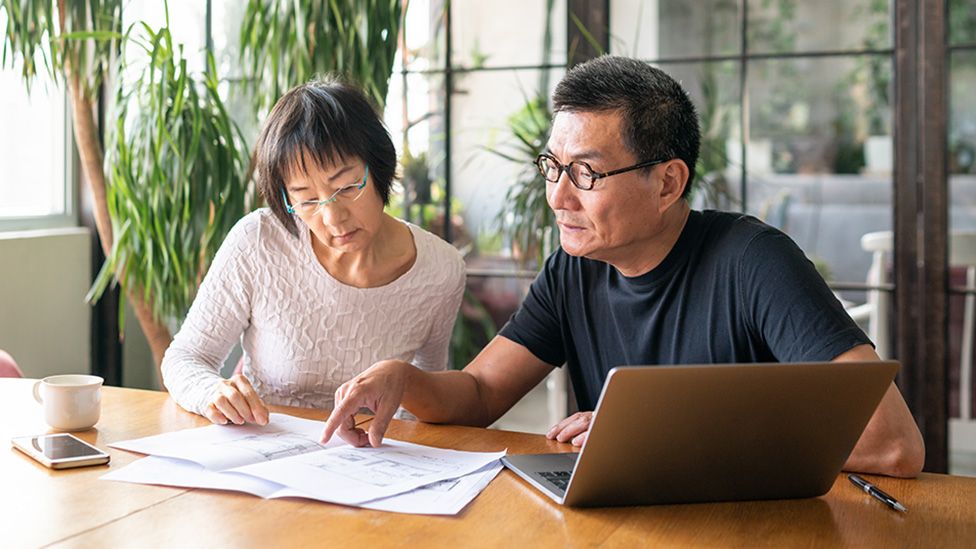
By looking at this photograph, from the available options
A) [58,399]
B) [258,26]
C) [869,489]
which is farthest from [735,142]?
[58,399]

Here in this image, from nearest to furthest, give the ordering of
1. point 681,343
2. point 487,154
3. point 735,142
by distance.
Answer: point 681,343 < point 735,142 < point 487,154

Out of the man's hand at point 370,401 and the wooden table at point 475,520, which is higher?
the man's hand at point 370,401

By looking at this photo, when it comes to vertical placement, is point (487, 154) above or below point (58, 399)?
above

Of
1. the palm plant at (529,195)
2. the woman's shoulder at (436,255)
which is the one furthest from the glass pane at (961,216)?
the woman's shoulder at (436,255)

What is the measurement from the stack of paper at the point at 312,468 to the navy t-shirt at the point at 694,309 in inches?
17.5

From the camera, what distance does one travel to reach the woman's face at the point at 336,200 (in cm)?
201

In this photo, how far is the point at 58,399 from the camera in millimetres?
1658

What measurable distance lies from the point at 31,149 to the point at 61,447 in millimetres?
2464

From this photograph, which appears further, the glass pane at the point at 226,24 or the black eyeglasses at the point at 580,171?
the glass pane at the point at 226,24

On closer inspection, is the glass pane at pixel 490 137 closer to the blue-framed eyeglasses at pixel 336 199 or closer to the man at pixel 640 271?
the blue-framed eyeglasses at pixel 336 199

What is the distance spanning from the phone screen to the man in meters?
0.36

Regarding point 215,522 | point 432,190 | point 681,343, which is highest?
point 432,190

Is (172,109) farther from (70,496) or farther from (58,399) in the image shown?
(70,496)

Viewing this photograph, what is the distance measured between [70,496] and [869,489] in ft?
3.37
